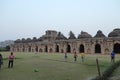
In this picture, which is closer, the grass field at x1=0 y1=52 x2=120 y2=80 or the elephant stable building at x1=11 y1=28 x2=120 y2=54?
the grass field at x1=0 y1=52 x2=120 y2=80

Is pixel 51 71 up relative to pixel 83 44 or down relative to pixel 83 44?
down

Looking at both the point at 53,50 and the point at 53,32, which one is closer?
the point at 53,50

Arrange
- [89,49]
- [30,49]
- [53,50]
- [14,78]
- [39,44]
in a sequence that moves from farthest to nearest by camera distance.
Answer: [30,49]
[39,44]
[53,50]
[89,49]
[14,78]

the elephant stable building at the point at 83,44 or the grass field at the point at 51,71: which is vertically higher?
the elephant stable building at the point at 83,44

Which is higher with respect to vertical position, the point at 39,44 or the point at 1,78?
the point at 39,44

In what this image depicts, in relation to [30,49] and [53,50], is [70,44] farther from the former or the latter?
[30,49]

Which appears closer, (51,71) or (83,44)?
(51,71)

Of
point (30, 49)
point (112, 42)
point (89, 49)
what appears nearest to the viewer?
point (112, 42)

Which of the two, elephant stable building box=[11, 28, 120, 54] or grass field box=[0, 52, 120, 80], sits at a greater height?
elephant stable building box=[11, 28, 120, 54]

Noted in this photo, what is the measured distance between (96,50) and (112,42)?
6.60m

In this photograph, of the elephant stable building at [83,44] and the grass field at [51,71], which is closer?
the grass field at [51,71]

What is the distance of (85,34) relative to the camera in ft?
158

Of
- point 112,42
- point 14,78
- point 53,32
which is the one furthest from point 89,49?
point 14,78

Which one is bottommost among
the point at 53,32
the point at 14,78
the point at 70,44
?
the point at 14,78
